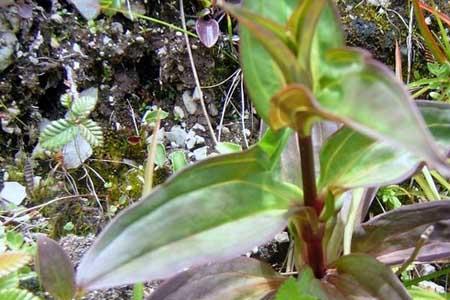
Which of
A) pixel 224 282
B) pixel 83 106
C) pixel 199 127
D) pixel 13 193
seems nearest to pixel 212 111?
pixel 199 127

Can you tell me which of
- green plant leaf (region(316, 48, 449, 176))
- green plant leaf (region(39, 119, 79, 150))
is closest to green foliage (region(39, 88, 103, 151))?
green plant leaf (region(39, 119, 79, 150))

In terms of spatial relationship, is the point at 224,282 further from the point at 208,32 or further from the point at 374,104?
the point at 208,32

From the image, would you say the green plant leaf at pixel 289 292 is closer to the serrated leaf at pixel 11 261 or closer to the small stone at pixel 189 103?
the serrated leaf at pixel 11 261

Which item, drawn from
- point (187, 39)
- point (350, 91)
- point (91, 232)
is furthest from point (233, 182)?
point (187, 39)

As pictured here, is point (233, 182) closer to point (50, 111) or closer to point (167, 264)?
point (167, 264)

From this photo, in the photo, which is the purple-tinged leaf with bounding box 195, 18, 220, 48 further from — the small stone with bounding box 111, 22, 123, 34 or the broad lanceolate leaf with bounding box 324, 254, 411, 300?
the broad lanceolate leaf with bounding box 324, 254, 411, 300

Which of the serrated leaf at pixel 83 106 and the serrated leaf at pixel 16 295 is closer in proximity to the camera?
the serrated leaf at pixel 16 295

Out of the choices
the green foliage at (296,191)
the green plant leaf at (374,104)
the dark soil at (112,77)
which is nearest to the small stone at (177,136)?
the dark soil at (112,77)
